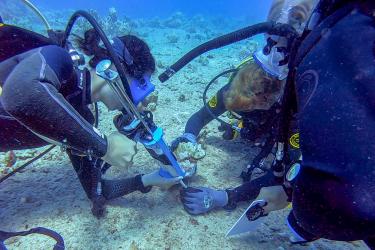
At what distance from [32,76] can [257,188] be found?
2.56m

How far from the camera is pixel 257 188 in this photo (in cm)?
324

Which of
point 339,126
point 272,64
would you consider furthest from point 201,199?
point 339,126

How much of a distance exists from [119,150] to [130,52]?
3.53ft

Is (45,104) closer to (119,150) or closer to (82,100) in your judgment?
(119,150)

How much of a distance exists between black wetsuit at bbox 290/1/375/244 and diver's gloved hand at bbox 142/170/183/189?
7.32 ft

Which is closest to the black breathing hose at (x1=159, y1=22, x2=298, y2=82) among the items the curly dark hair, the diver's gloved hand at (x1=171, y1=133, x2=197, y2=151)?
the curly dark hair

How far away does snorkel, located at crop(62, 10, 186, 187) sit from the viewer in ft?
7.00

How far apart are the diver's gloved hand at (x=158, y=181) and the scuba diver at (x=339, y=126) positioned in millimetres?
2177

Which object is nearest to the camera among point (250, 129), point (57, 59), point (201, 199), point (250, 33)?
point (250, 33)

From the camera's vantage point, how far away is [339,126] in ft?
3.00

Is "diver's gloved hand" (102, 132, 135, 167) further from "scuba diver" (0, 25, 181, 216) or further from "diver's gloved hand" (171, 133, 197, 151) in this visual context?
"diver's gloved hand" (171, 133, 197, 151)

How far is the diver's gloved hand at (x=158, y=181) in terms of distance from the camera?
3.22 meters

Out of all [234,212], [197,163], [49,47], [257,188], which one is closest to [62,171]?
[197,163]

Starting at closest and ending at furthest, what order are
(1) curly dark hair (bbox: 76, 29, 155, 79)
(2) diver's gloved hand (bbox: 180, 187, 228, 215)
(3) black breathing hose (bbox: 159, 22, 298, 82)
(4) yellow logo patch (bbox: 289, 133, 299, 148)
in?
(3) black breathing hose (bbox: 159, 22, 298, 82) < (1) curly dark hair (bbox: 76, 29, 155, 79) < (4) yellow logo patch (bbox: 289, 133, 299, 148) < (2) diver's gloved hand (bbox: 180, 187, 228, 215)
